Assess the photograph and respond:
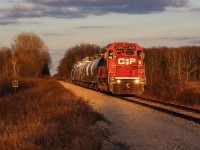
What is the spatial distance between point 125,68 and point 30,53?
83.8m

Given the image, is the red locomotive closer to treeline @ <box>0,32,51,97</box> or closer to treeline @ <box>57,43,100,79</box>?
treeline @ <box>0,32,51,97</box>

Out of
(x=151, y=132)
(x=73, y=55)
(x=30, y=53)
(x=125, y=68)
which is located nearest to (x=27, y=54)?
(x=30, y=53)

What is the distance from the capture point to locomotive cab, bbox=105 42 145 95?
2941 cm

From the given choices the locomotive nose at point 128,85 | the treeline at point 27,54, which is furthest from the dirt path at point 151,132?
the treeline at point 27,54

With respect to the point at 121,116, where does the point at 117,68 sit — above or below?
above

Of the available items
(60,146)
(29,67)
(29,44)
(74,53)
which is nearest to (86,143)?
(60,146)

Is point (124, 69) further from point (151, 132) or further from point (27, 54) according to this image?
point (27, 54)

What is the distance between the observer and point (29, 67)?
105 m

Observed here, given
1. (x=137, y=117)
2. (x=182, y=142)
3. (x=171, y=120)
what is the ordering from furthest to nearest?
Result: (x=137, y=117) → (x=171, y=120) → (x=182, y=142)

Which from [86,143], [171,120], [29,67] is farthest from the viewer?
[29,67]

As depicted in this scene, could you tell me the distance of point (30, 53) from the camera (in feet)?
364

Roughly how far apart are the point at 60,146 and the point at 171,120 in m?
6.61

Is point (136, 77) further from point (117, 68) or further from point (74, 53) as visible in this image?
point (74, 53)

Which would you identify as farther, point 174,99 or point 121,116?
point 174,99
